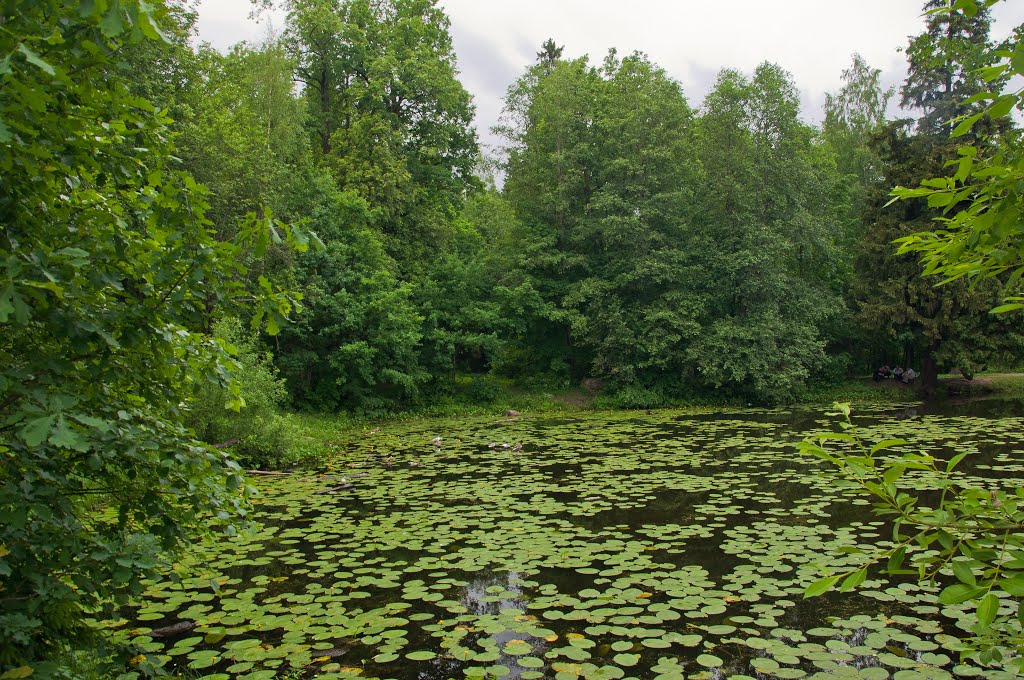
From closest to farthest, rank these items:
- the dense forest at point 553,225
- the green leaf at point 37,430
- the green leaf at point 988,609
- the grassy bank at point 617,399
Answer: the green leaf at point 988,609, the green leaf at point 37,430, the dense forest at point 553,225, the grassy bank at point 617,399

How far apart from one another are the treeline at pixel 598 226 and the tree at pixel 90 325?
14.3m

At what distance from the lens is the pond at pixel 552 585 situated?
3.94m

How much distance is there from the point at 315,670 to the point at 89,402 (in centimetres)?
220

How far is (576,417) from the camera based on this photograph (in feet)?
58.9

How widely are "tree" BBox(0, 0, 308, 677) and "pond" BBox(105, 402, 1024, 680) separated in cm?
53

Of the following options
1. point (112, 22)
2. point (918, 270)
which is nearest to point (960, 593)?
point (112, 22)

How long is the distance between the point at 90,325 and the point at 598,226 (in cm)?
1971

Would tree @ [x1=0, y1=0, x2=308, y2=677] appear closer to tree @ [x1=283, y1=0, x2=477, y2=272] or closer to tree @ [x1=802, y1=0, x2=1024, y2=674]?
tree @ [x1=802, y1=0, x2=1024, y2=674]

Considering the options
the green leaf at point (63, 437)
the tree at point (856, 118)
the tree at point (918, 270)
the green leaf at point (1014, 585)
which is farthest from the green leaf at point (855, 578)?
the tree at point (856, 118)

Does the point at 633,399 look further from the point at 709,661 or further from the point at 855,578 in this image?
the point at 855,578

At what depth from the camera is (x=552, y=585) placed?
17.0 ft

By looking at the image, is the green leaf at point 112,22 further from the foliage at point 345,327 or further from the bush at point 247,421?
the foliage at point 345,327

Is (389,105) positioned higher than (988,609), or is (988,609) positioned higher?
(389,105)

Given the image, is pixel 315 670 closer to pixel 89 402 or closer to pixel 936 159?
pixel 89 402
